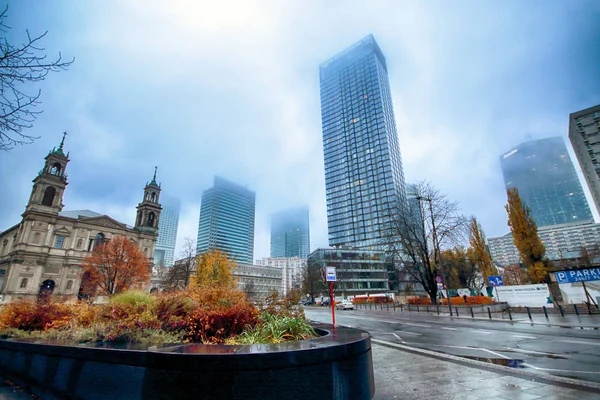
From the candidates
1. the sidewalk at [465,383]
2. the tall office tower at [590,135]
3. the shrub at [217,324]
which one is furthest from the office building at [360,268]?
the shrub at [217,324]

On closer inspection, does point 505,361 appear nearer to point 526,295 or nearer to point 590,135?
point 526,295

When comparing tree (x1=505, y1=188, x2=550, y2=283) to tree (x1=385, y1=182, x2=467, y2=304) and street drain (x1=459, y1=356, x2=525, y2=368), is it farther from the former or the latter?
street drain (x1=459, y1=356, x2=525, y2=368)

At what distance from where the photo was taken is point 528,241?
3912 cm

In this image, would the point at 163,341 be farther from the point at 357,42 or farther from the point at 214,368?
the point at 357,42

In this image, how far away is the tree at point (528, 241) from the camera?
37.7 m

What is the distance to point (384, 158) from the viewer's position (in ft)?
396

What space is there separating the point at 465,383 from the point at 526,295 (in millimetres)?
28519

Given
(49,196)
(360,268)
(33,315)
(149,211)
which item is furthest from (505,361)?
(360,268)

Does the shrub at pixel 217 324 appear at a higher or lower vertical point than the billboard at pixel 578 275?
lower

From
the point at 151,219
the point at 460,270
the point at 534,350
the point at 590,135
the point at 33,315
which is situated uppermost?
the point at 590,135

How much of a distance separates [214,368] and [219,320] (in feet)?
8.53

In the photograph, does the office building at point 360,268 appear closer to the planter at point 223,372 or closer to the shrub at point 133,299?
the shrub at point 133,299

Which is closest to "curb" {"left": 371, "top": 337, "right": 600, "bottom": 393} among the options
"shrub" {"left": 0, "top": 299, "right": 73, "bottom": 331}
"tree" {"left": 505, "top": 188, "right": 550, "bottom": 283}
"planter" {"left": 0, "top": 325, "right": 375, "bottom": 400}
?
"planter" {"left": 0, "top": 325, "right": 375, "bottom": 400}

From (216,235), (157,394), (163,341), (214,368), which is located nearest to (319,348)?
(214,368)
